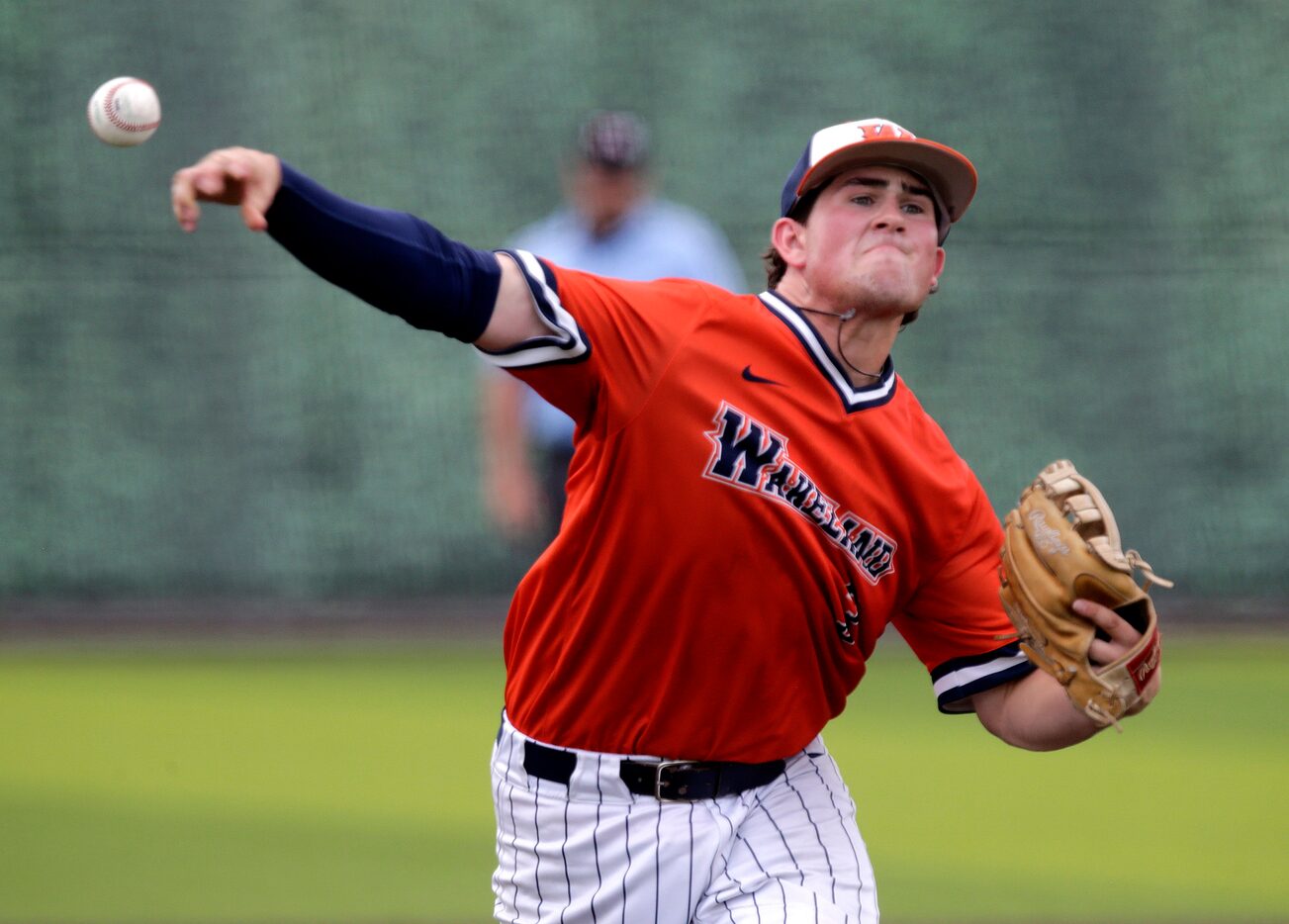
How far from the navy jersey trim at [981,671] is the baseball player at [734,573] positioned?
50 millimetres

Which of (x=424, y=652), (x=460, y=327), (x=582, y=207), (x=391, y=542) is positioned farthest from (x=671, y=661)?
(x=391, y=542)

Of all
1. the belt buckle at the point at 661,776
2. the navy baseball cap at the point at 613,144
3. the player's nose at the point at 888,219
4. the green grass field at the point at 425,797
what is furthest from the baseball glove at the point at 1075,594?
the navy baseball cap at the point at 613,144

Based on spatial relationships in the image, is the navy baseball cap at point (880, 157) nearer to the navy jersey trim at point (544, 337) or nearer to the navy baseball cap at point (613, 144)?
the navy jersey trim at point (544, 337)

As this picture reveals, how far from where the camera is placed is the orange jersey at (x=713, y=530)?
2.88 m

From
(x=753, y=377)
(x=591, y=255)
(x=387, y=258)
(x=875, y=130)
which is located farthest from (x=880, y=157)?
(x=591, y=255)

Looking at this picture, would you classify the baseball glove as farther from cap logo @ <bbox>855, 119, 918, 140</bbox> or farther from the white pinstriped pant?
cap logo @ <bbox>855, 119, 918, 140</bbox>

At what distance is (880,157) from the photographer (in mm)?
3168

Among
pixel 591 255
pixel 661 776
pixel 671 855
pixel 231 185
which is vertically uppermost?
pixel 591 255

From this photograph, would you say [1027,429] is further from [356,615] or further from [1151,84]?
[356,615]

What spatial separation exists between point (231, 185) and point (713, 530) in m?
1.04

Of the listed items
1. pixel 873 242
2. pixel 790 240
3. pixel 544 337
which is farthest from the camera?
pixel 790 240

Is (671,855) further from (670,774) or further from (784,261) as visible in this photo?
(784,261)

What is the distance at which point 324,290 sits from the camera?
30.0 ft

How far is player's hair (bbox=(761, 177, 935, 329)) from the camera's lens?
3250 mm
